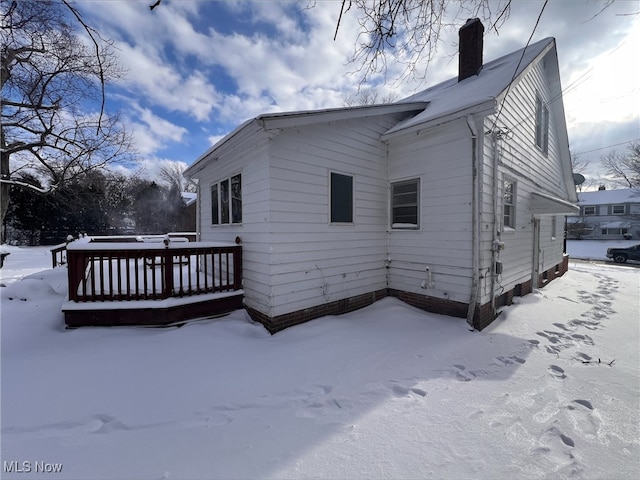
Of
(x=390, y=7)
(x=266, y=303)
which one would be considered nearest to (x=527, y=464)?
(x=266, y=303)

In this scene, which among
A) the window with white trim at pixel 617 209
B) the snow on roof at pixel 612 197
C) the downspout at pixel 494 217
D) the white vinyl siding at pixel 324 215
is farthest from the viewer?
the window with white trim at pixel 617 209

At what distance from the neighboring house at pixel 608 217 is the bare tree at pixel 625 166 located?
1.60m

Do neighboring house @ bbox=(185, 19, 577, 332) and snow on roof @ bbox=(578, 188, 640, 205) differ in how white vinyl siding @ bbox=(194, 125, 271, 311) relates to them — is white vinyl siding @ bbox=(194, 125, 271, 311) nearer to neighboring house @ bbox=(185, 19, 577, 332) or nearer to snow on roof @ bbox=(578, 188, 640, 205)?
neighboring house @ bbox=(185, 19, 577, 332)

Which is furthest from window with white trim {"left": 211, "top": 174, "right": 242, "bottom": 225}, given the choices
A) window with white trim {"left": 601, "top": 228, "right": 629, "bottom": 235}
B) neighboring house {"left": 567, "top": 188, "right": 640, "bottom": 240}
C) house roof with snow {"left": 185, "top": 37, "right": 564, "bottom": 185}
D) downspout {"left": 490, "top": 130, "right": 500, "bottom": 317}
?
window with white trim {"left": 601, "top": 228, "right": 629, "bottom": 235}

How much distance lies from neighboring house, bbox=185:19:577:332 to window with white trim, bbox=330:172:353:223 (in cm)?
3

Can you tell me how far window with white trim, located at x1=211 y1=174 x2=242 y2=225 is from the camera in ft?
19.1

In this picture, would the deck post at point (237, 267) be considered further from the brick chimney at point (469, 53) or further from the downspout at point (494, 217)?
the brick chimney at point (469, 53)

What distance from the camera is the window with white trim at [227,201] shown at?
5.83 metres

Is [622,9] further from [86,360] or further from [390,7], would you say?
[86,360]

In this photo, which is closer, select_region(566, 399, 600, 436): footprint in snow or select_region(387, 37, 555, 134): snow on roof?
select_region(566, 399, 600, 436): footprint in snow

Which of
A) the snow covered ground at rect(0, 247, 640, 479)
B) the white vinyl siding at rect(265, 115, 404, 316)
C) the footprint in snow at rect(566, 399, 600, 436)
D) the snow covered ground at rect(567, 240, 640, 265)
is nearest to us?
the snow covered ground at rect(0, 247, 640, 479)

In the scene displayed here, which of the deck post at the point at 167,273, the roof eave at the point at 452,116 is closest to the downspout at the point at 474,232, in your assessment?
the roof eave at the point at 452,116

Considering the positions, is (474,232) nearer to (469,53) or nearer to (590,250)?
(469,53)

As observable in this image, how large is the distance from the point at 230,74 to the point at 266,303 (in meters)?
7.05
